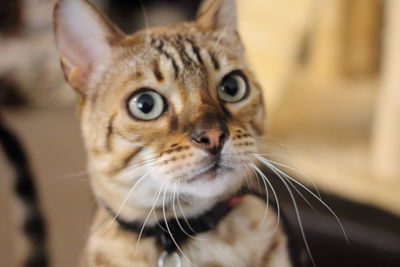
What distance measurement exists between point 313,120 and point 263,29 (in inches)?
20.6

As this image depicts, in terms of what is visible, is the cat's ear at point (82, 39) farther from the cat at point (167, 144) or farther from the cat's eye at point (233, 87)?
the cat's eye at point (233, 87)

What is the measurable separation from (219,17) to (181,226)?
24 cm

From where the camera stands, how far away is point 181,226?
0.49m

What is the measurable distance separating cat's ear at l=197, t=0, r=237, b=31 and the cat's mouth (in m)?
0.16

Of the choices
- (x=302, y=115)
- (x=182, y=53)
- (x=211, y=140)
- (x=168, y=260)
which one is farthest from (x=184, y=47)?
(x=302, y=115)

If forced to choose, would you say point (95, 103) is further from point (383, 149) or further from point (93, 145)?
point (383, 149)

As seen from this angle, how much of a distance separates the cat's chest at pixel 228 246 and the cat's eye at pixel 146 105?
127 mm

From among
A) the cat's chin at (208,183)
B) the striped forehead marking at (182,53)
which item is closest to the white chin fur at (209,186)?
the cat's chin at (208,183)

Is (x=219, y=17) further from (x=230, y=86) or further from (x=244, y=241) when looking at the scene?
(x=244, y=241)

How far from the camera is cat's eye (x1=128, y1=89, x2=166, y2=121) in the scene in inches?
19.3

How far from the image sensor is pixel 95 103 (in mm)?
527

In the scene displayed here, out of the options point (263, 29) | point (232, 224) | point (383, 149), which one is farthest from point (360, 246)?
point (383, 149)

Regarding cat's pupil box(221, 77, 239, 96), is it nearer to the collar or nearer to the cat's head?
the cat's head

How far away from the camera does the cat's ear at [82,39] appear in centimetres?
48
